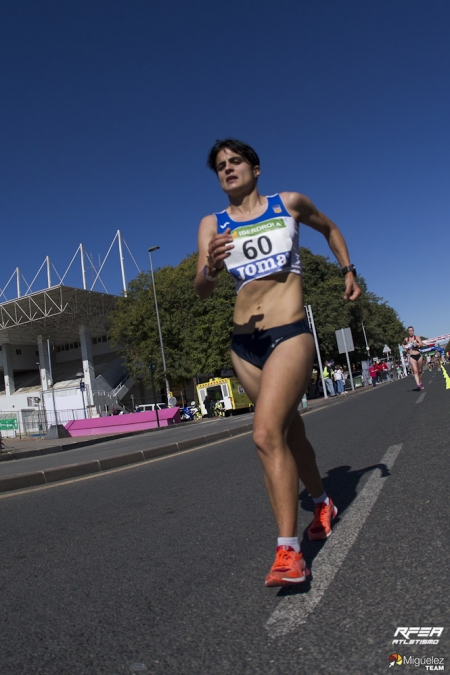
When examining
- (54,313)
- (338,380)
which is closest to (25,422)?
(338,380)

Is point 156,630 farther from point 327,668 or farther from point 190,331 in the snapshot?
point 190,331

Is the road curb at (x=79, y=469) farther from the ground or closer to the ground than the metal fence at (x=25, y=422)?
closer to the ground

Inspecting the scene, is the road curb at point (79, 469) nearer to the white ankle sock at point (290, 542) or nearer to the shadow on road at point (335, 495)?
A: the shadow on road at point (335, 495)

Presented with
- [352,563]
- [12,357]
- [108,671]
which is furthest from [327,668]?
[12,357]

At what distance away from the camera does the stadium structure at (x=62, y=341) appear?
178 ft

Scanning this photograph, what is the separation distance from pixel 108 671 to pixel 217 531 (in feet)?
5.17

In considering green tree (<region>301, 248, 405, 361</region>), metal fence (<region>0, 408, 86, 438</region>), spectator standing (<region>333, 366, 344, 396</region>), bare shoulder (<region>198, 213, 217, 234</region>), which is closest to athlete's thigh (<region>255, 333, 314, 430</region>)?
bare shoulder (<region>198, 213, 217, 234</region>)

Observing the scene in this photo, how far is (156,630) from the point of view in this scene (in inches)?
81.0

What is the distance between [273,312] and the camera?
8.70 ft

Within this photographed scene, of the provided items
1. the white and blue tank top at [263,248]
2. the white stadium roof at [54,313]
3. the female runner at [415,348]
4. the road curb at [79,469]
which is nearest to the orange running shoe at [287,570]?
the white and blue tank top at [263,248]

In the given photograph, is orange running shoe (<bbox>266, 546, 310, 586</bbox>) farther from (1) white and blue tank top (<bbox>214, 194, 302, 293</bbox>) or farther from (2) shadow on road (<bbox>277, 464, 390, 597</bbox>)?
(1) white and blue tank top (<bbox>214, 194, 302, 293</bbox>)

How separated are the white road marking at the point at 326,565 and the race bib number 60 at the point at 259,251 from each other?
1.31 meters

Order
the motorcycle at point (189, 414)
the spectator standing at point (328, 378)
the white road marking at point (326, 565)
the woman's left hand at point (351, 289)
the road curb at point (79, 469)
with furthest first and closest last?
the motorcycle at point (189, 414), the spectator standing at point (328, 378), the road curb at point (79, 469), the woman's left hand at point (351, 289), the white road marking at point (326, 565)

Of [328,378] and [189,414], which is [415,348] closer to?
[328,378]
